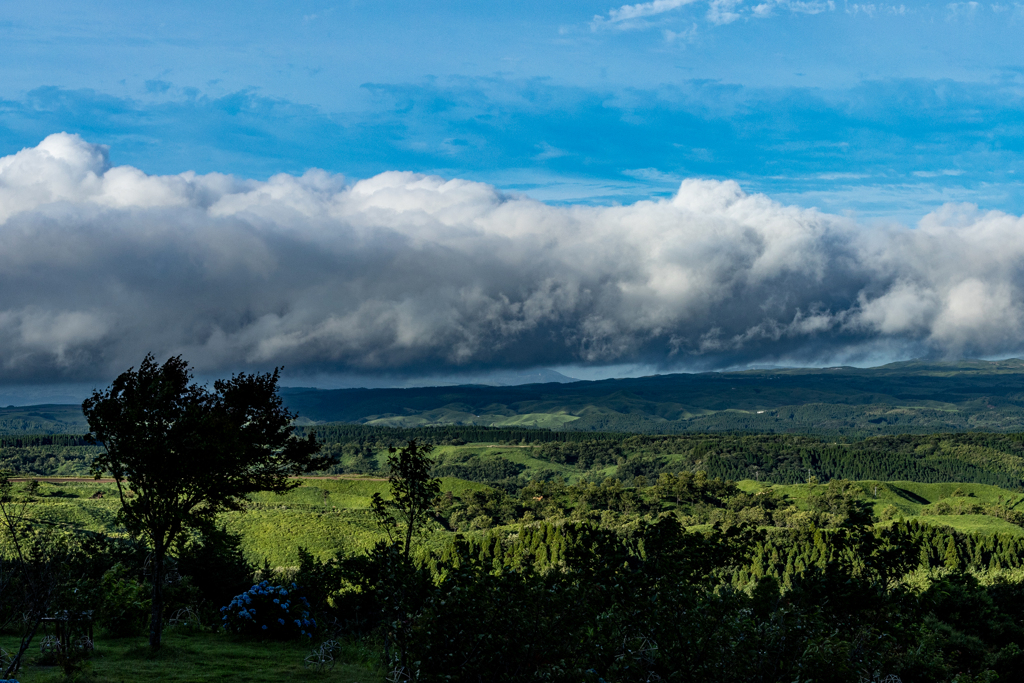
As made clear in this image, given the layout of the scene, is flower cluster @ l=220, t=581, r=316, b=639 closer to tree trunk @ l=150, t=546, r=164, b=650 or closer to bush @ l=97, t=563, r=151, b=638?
bush @ l=97, t=563, r=151, b=638

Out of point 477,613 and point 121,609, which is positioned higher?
point 477,613

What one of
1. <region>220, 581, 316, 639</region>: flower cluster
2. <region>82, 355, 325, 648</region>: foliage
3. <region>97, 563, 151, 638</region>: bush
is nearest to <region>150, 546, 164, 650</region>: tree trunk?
<region>82, 355, 325, 648</region>: foliage

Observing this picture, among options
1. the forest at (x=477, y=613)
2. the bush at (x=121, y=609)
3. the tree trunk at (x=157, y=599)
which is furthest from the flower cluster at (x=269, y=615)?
the tree trunk at (x=157, y=599)

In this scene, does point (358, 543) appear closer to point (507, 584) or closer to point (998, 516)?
point (507, 584)

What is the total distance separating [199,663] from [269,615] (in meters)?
6.17

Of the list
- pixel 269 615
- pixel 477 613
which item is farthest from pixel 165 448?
pixel 477 613

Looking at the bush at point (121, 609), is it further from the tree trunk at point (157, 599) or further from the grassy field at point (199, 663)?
the tree trunk at point (157, 599)

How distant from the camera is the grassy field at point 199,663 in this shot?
2108cm

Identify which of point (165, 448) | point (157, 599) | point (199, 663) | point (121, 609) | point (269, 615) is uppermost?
point (165, 448)

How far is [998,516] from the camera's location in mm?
151500

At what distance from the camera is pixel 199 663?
2380 centimetres

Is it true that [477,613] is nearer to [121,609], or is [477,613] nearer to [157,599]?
[157,599]

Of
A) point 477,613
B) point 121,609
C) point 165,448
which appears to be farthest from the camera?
point 121,609

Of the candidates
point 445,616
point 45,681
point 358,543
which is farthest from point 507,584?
point 358,543
